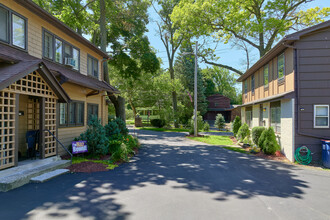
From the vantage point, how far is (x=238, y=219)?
13.1 feet

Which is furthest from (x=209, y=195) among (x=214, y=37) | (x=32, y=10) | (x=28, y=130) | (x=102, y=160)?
(x=214, y=37)

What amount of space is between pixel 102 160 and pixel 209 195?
5.12 metres

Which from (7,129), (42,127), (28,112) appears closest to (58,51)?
(28,112)

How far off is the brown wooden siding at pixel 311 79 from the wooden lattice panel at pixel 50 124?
10.4 metres

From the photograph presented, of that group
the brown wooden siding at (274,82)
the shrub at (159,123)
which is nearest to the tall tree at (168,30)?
the shrub at (159,123)

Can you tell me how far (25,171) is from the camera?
6.06 meters

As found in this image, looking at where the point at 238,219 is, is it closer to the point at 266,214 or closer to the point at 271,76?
the point at 266,214

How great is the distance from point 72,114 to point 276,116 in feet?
36.7

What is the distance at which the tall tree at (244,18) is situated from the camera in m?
17.4

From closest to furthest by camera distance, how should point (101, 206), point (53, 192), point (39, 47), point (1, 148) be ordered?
point (101, 206), point (53, 192), point (1, 148), point (39, 47)

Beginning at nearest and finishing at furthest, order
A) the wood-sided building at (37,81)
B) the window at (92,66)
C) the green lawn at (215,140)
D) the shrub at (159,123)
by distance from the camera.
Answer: the wood-sided building at (37,81)
the window at (92,66)
the green lawn at (215,140)
the shrub at (159,123)

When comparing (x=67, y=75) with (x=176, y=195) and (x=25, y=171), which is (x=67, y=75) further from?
(x=176, y=195)

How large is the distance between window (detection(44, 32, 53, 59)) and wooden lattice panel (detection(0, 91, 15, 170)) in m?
3.82

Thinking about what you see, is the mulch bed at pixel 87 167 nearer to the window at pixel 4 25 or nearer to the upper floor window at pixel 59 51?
the window at pixel 4 25
